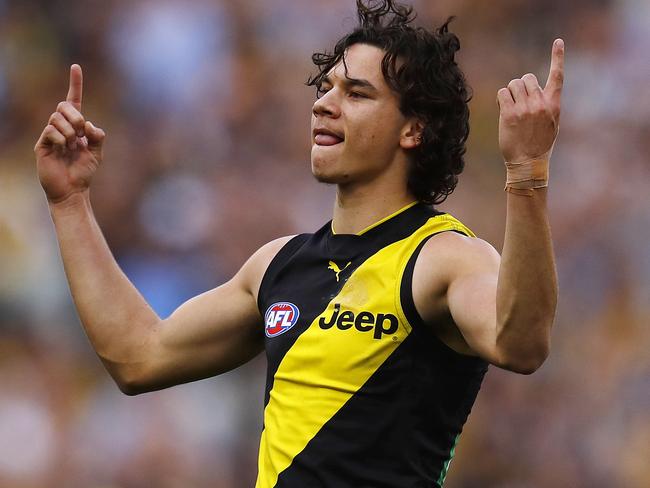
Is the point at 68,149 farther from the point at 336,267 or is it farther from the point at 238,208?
the point at 238,208

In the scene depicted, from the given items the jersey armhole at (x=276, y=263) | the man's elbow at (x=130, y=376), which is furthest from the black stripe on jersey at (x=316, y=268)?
the man's elbow at (x=130, y=376)

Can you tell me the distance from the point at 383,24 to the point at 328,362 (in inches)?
56.0

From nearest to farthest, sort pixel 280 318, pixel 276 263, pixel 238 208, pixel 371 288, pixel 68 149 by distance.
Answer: pixel 371 288 → pixel 280 318 → pixel 276 263 → pixel 68 149 → pixel 238 208

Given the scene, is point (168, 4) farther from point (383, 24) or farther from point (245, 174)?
point (383, 24)

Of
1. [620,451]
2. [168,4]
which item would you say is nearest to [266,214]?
[168,4]

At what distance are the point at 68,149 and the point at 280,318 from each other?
3.67 ft

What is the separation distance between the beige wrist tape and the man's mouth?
41.1 inches

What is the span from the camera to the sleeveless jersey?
3826mm

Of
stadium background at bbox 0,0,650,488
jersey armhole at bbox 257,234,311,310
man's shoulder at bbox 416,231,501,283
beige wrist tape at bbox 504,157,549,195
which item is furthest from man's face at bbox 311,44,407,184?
stadium background at bbox 0,0,650,488

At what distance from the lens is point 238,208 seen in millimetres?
8914

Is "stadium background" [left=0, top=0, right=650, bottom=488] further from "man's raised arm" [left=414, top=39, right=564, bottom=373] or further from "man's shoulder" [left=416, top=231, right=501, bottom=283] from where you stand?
"man's raised arm" [left=414, top=39, right=564, bottom=373]

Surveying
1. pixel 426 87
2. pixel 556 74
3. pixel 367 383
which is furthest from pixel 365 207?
pixel 556 74

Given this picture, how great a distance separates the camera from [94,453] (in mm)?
8461

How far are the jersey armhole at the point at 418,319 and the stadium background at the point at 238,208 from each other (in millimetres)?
4561
